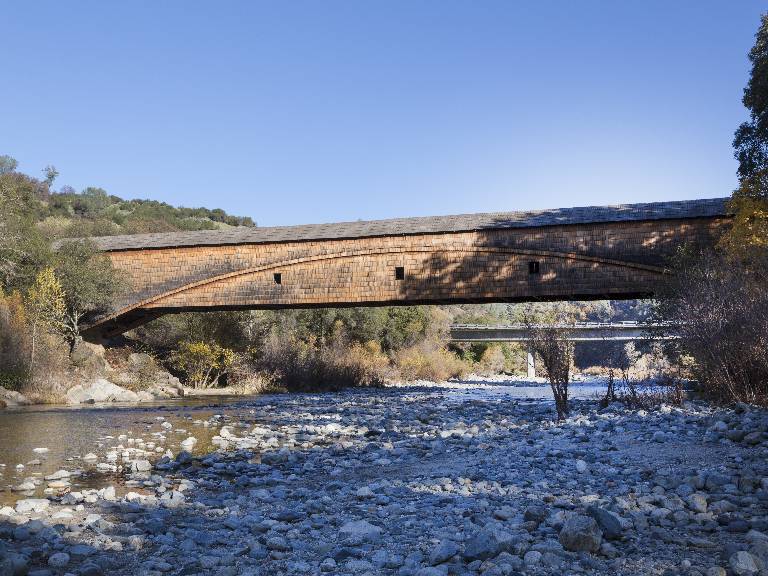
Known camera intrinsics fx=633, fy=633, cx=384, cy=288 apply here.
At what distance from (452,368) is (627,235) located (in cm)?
1711

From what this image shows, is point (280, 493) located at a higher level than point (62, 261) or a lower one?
lower

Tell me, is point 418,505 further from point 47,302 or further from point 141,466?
point 47,302

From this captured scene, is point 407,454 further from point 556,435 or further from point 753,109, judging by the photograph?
point 753,109

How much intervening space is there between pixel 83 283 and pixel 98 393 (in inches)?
178

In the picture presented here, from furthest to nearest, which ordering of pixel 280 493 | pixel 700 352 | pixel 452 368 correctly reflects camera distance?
pixel 452 368
pixel 700 352
pixel 280 493


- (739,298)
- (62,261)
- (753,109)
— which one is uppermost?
(753,109)

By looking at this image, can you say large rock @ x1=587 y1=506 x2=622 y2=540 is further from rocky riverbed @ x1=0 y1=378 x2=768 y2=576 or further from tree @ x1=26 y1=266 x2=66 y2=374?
tree @ x1=26 y1=266 x2=66 y2=374

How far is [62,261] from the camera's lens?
1833cm

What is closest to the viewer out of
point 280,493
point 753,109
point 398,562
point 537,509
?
point 398,562

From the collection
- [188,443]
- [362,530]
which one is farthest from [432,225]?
[362,530]

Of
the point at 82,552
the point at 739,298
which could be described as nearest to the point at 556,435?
the point at 739,298

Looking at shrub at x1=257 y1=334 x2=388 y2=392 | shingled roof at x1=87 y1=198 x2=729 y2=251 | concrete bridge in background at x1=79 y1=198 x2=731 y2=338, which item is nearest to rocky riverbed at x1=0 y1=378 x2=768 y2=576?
concrete bridge in background at x1=79 y1=198 x2=731 y2=338

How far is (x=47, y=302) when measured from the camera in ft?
53.9

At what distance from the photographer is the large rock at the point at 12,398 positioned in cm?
1274
